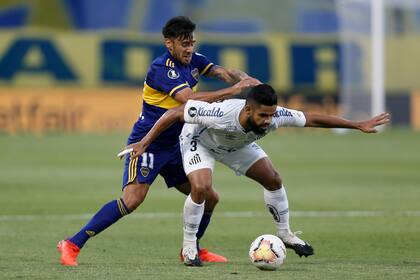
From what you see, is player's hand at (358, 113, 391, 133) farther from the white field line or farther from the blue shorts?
the white field line

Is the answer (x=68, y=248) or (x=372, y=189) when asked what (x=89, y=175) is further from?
(x=68, y=248)

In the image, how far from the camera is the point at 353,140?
1227 inches

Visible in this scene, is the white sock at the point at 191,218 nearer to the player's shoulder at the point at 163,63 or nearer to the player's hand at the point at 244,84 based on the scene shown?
the player's hand at the point at 244,84

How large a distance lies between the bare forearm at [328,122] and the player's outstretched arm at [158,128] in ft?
3.61

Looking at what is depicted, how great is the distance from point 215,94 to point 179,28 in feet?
2.24

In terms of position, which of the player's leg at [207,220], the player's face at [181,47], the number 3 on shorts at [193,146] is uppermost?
the player's face at [181,47]

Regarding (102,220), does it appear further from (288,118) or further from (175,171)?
(288,118)

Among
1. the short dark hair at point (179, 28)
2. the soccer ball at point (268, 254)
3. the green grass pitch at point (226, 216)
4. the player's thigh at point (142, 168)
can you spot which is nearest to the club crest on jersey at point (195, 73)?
the short dark hair at point (179, 28)

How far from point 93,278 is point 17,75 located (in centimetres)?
2538

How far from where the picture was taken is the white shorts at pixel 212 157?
10156 millimetres

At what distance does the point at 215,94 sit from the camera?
10219mm

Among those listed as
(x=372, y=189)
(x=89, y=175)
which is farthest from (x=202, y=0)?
(x=372, y=189)

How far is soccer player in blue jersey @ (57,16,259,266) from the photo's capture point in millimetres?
10195

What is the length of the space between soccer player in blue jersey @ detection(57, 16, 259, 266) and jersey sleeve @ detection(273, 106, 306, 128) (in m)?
0.40
